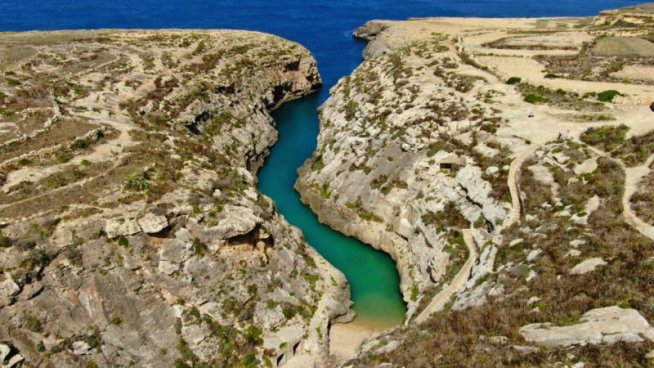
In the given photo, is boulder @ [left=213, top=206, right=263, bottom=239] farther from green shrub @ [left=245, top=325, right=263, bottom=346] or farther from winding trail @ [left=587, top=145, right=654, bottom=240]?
winding trail @ [left=587, top=145, right=654, bottom=240]

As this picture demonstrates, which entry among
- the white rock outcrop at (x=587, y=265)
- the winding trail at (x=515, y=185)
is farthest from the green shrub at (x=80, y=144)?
the white rock outcrop at (x=587, y=265)

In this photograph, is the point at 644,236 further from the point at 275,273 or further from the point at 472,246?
the point at 275,273

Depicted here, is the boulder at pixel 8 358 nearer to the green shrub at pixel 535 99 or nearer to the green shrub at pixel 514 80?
the green shrub at pixel 535 99

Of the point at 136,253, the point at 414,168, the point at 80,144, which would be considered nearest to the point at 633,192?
the point at 414,168

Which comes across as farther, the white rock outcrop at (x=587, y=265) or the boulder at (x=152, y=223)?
the boulder at (x=152, y=223)

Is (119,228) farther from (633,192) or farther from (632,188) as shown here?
(632,188)

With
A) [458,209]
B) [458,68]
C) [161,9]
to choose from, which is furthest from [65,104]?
[161,9]

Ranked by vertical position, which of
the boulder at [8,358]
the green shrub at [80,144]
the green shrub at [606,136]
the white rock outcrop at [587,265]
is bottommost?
the boulder at [8,358]

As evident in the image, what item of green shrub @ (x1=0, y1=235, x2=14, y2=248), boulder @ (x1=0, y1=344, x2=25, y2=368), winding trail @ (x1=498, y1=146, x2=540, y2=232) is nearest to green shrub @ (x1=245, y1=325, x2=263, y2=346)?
boulder @ (x1=0, y1=344, x2=25, y2=368)
